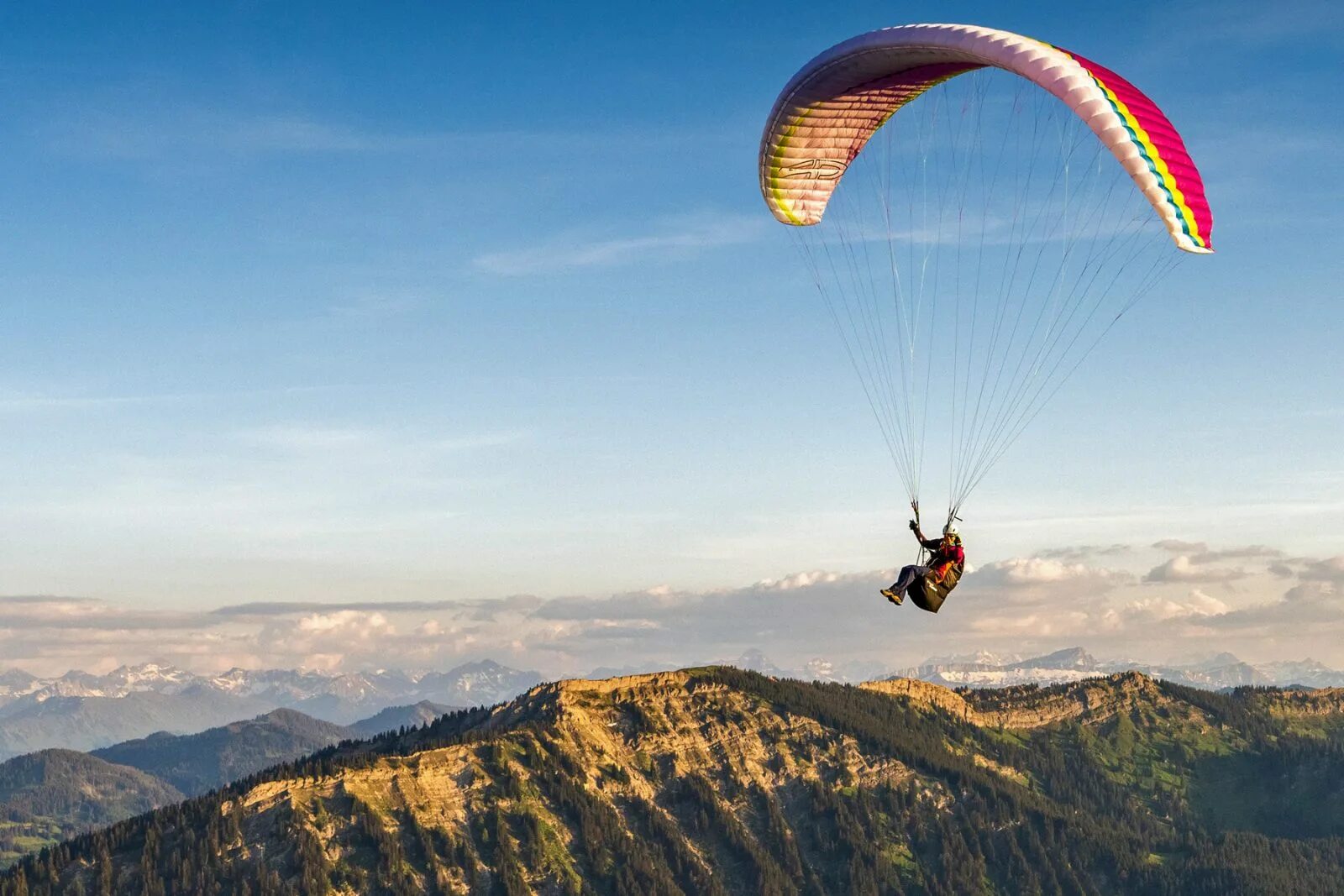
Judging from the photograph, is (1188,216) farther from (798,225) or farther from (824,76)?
(798,225)

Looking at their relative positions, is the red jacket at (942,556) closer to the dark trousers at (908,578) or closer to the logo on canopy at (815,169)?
the dark trousers at (908,578)

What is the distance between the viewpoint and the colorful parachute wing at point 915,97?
56.7m

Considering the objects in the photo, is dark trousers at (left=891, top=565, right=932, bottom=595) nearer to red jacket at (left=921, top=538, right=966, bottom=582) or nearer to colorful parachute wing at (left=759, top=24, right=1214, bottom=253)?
red jacket at (left=921, top=538, right=966, bottom=582)

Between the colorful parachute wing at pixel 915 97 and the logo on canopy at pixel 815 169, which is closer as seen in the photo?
the colorful parachute wing at pixel 915 97

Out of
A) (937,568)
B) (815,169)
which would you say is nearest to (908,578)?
(937,568)

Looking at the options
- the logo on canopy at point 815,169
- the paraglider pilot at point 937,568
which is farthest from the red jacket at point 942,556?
the logo on canopy at point 815,169

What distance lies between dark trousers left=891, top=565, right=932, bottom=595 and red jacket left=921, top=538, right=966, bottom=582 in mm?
411

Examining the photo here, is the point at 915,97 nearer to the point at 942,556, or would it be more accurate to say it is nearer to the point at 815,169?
the point at 815,169

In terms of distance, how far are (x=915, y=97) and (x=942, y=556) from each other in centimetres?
2386

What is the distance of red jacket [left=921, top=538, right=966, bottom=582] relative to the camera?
62.3 metres

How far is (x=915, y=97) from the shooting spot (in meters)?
72.2

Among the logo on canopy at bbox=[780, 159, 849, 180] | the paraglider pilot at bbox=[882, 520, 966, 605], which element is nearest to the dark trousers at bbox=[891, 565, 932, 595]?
the paraglider pilot at bbox=[882, 520, 966, 605]

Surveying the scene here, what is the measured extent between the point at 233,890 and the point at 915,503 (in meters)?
160

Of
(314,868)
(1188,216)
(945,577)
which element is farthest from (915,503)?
(314,868)
